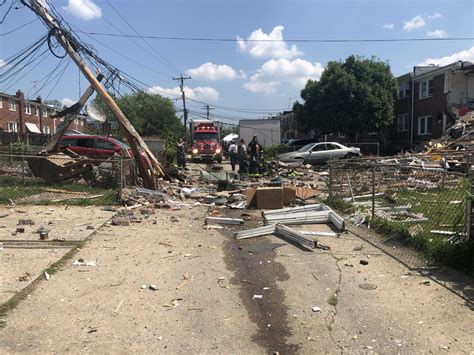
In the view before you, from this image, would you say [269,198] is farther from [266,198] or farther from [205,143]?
[205,143]

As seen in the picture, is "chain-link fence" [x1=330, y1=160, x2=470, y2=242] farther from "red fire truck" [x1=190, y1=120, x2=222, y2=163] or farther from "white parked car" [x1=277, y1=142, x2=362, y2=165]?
"red fire truck" [x1=190, y1=120, x2=222, y2=163]

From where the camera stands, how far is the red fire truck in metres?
32.0

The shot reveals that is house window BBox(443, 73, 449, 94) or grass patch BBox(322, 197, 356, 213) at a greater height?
house window BBox(443, 73, 449, 94)

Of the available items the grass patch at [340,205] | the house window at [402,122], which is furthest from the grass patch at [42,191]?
the house window at [402,122]

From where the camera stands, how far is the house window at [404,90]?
36.9 m

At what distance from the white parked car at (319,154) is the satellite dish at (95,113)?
1073 cm

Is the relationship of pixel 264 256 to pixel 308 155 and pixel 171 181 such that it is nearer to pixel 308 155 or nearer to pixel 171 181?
pixel 171 181

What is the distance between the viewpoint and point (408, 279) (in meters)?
5.80

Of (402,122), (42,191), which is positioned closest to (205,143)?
(402,122)

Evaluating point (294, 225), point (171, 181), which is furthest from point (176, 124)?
point (294, 225)

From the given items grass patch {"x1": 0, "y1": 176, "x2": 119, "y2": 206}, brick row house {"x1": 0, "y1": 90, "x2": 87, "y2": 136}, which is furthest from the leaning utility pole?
brick row house {"x1": 0, "y1": 90, "x2": 87, "y2": 136}

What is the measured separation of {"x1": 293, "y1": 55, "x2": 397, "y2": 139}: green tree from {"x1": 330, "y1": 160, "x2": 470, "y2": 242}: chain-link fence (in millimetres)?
22822

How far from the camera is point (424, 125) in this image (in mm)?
34219

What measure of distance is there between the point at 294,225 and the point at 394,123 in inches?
1253
